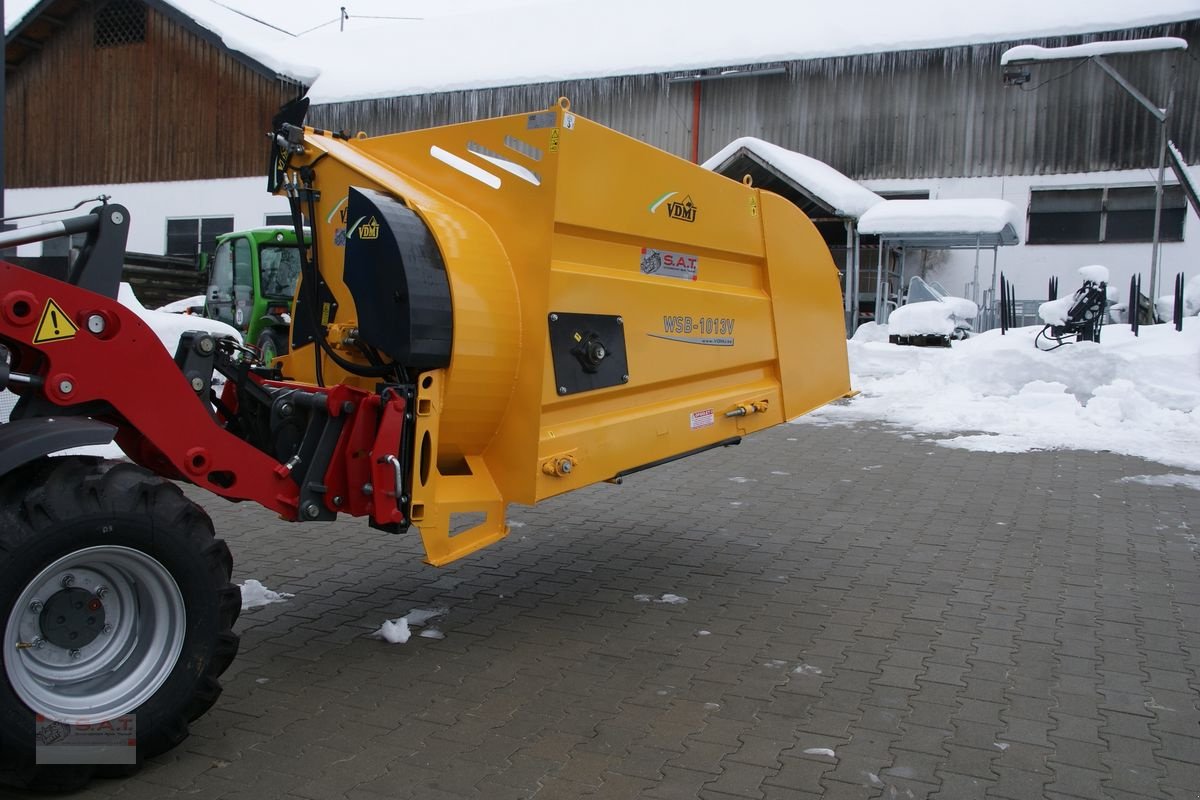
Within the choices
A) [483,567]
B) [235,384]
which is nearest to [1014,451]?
[483,567]

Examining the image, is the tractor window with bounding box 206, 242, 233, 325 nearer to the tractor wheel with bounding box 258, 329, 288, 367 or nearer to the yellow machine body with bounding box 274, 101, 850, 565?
the tractor wheel with bounding box 258, 329, 288, 367

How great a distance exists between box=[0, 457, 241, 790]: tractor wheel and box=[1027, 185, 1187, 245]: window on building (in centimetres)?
2287

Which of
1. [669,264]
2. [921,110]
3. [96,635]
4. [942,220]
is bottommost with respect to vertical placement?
[96,635]

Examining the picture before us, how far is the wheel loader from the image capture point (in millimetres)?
3189

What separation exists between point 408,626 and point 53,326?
7.48 feet

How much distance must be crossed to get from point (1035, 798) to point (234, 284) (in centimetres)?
1243

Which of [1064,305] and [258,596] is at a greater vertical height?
[1064,305]

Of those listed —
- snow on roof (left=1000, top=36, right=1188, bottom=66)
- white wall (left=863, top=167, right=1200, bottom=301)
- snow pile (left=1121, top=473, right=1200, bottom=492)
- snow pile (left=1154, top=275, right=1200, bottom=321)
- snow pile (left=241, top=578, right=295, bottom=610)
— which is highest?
snow on roof (left=1000, top=36, right=1188, bottom=66)

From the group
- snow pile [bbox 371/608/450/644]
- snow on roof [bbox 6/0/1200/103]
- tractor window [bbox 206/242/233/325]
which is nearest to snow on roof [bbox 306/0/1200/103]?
snow on roof [bbox 6/0/1200/103]

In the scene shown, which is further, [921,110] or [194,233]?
[194,233]

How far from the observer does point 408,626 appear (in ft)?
16.1

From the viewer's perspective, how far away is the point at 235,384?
169 inches

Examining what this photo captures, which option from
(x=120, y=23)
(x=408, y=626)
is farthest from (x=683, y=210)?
(x=120, y=23)

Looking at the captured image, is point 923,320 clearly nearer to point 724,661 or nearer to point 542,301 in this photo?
point 724,661
